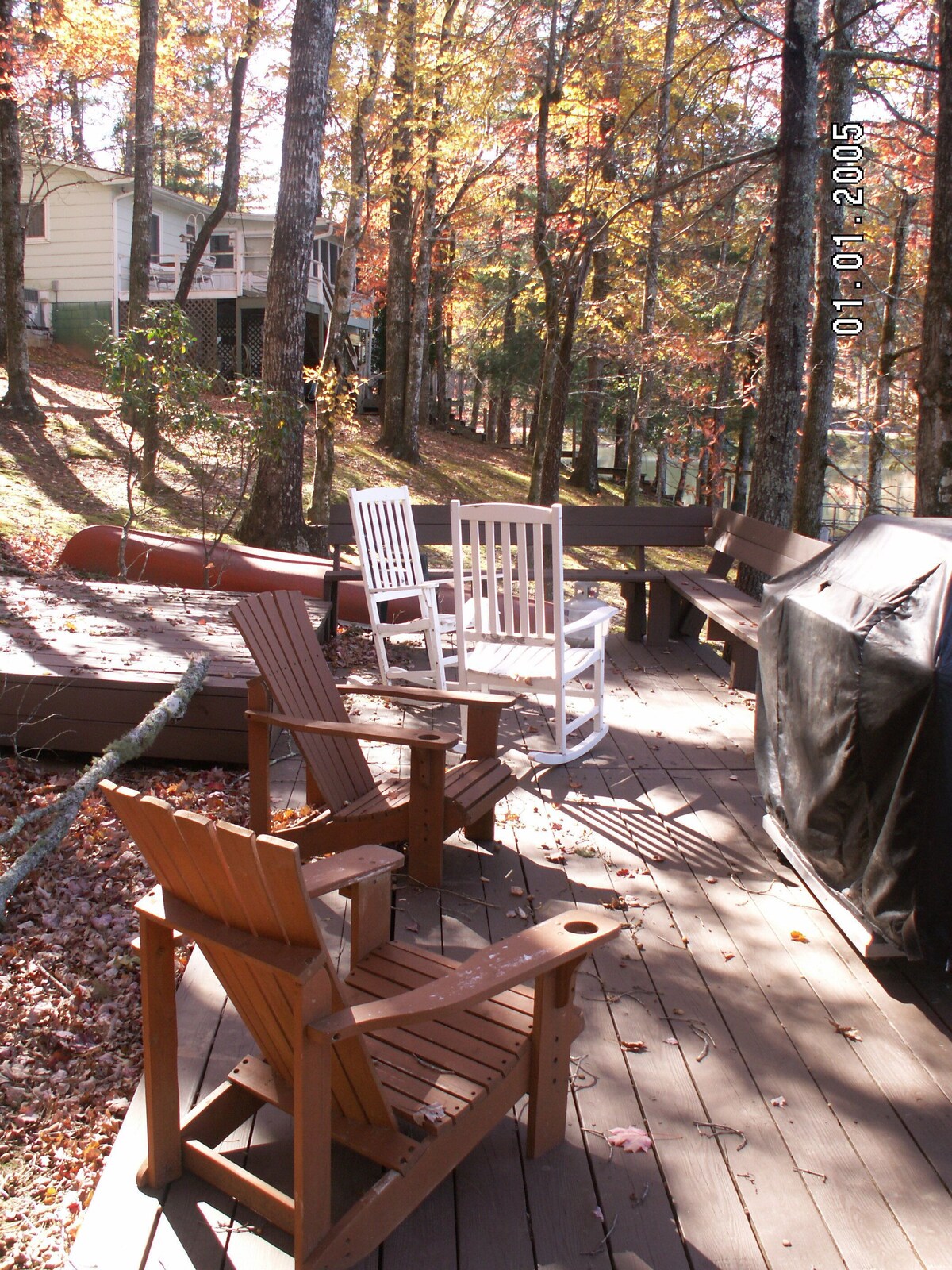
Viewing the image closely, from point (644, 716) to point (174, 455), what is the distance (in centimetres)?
1111

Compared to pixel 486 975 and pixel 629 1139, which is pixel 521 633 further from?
pixel 486 975

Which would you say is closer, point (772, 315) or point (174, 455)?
point (772, 315)

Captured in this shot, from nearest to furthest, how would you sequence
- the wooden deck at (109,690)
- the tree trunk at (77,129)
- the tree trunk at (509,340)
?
1. the wooden deck at (109,690)
2. the tree trunk at (77,129)
3. the tree trunk at (509,340)

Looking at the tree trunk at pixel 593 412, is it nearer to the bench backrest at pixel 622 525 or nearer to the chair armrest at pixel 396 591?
the bench backrest at pixel 622 525

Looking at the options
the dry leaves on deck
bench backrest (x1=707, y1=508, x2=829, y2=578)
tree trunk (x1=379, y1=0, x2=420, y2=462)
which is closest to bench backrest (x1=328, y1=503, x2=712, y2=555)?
bench backrest (x1=707, y1=508, x2=829, y2=578)

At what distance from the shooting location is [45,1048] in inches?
118

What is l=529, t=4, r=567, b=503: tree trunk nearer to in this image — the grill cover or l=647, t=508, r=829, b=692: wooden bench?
l=647, t=508, r=829, b=692: wooden bench

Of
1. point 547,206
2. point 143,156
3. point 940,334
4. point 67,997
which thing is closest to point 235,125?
point 143,156

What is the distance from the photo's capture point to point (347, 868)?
2.32 meters

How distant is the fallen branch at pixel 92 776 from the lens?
3584 millimetres

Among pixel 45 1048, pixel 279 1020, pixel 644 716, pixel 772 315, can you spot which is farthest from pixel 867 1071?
pixel 772 315

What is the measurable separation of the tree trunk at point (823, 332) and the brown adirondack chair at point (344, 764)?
810cm

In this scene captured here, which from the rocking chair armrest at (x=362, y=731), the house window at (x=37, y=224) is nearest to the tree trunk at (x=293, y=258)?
the rocking chair armrest at (x=362, y=731)

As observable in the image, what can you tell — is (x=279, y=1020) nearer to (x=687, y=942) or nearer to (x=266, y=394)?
(x=687, y=942)
